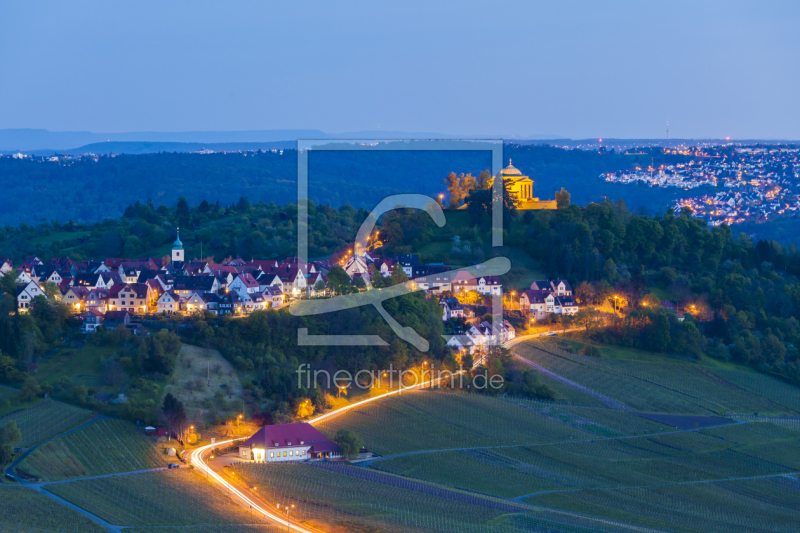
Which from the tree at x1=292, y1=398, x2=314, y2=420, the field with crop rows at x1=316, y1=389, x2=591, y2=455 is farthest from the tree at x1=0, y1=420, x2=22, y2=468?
the field with crop rows at x1=316, y1=389, x2=591, y2=455

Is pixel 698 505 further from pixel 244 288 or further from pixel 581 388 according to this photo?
pixel 244 288

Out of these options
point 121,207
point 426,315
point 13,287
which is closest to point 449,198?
point 426,315

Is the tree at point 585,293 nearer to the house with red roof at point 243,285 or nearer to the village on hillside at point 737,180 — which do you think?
the house with red roof at point 243,285

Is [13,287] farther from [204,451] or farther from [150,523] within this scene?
[150,523]

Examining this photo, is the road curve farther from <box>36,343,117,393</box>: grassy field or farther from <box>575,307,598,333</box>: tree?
<box>575,307,598,333</box>: tree

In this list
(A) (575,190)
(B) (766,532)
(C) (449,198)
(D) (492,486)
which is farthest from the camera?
(A) (575,190)
